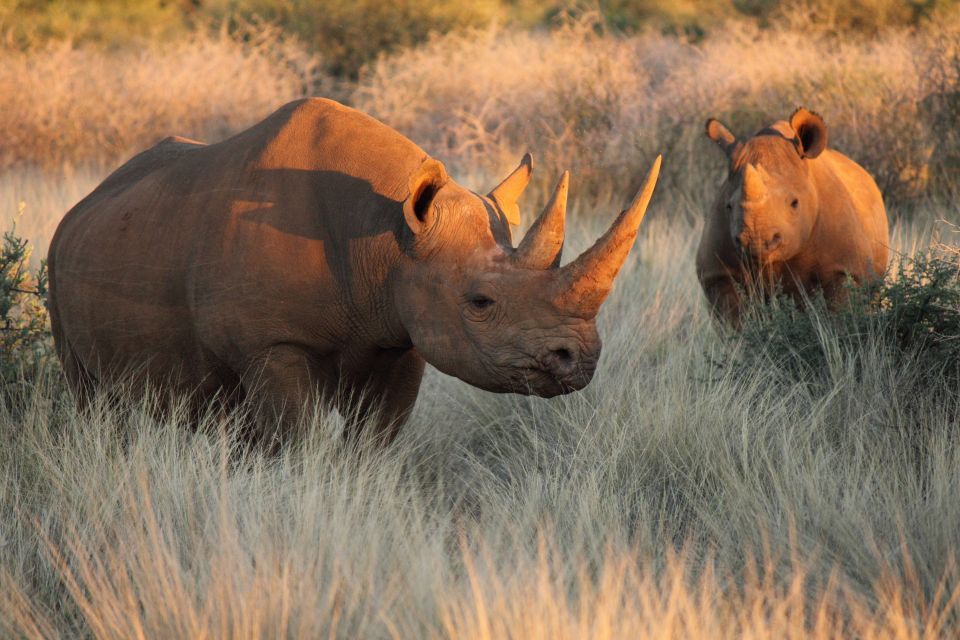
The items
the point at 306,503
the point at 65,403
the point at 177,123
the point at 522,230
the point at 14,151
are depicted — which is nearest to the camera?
the point at 306,503

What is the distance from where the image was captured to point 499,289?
4332 millimetres

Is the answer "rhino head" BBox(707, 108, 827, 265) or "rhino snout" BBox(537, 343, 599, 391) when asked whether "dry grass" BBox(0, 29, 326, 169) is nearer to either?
"rhino head" BBox(707, 108, 827, 265)

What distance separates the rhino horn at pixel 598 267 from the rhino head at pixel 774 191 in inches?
109

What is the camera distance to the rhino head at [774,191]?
269 inches

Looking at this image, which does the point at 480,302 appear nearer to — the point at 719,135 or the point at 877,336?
the point at 877,336

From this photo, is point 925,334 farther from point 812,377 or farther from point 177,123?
point 177,123

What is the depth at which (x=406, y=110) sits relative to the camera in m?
→ 15.0

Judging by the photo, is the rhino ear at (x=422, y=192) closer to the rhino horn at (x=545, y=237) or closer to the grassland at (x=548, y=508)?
the rhino horn at (x=545, y=237)

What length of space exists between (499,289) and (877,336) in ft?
7.67

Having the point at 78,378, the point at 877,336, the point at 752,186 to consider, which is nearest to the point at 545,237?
the point at 877,336

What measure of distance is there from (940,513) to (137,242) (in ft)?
10.5

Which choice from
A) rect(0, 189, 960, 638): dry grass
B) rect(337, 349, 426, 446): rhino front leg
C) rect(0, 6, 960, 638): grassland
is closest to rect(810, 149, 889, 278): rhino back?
rect(0, 6, 960, 638): grassland

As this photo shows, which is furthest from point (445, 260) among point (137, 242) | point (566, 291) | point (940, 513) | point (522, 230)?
point (522, 230)

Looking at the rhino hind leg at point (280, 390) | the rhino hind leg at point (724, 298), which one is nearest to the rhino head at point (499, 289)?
the rhino hind leg at point (280, 390)
